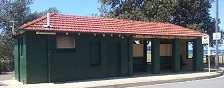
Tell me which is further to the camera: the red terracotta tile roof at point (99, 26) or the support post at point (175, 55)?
the support post at point (175, 55)

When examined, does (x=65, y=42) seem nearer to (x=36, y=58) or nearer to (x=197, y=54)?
(x=36, y=58)

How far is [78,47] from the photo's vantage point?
55.3 feet

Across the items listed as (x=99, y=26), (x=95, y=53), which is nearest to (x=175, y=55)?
(x=99, y=26)

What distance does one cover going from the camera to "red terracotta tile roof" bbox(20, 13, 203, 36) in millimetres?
16422

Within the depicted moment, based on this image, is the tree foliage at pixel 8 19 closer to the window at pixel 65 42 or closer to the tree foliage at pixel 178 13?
the tree foliage at pixel 178 13

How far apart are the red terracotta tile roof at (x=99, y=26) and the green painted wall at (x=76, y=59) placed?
15.8 inches

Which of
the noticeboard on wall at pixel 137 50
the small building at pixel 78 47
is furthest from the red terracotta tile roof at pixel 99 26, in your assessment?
the noticeboard on wall at pixel 137 50

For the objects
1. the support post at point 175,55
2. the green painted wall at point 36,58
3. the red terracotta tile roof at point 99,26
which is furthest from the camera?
the support post at point 175,55

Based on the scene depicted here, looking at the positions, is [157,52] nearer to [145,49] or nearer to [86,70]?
[145,49]

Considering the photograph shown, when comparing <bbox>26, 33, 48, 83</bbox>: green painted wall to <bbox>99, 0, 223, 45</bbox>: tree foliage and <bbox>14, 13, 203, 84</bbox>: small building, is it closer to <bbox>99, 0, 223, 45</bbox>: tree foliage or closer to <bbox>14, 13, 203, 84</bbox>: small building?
<bbox>14, 13, 203, 84</bbox>: small building

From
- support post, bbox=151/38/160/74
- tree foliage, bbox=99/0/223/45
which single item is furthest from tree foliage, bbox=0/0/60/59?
support post, bbox=151/38/160/74

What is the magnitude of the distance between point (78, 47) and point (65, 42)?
697 millimetres

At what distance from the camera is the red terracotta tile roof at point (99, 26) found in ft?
53.9

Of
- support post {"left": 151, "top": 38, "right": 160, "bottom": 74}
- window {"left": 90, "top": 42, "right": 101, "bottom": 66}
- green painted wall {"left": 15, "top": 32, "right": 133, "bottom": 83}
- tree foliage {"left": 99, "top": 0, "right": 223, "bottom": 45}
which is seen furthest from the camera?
tree foliage {"left": 99, "top": 0, "right": 223, "bottom": 45}
